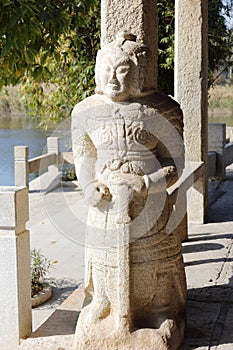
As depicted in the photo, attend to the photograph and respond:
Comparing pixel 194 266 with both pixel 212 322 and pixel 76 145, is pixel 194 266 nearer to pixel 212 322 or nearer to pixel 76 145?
pixel 212 322

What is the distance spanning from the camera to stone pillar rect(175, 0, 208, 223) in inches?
226

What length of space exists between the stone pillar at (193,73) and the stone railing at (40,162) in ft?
18.3

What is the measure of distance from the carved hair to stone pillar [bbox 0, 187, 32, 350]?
899 millimetres

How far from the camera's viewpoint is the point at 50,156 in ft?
41.0

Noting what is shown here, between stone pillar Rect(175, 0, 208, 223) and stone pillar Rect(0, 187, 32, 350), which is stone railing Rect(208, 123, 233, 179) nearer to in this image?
stone pillar Rect(175, 0, 208, 223)

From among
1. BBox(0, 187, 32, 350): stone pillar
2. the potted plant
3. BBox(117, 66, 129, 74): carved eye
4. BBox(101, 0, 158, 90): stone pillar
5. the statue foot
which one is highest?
BBox(101, 0, 158, 90): stone pillar

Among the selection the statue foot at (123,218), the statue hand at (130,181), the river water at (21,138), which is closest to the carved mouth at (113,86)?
the statue hand at (130,181)

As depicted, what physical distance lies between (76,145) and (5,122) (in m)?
21.9

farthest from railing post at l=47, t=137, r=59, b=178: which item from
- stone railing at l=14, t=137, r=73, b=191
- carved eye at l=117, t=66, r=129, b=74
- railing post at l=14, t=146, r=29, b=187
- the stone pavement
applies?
carved eye at l=117, t=66, r=129, b=74

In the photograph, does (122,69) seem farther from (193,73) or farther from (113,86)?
(193,73)

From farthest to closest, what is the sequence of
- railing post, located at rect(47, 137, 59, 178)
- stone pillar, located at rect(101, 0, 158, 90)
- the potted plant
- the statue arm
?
railing post, located at rect(47, 137, 59, 178), the potted plant, stone pillar, located at rect(101, 0, 158, 90), the statue arm

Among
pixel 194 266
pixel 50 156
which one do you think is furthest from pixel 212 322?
pixel 50 156

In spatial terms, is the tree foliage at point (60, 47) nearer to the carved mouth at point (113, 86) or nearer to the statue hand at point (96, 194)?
the carved mouth at point (113, 86)

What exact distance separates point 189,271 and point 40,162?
314 inches
